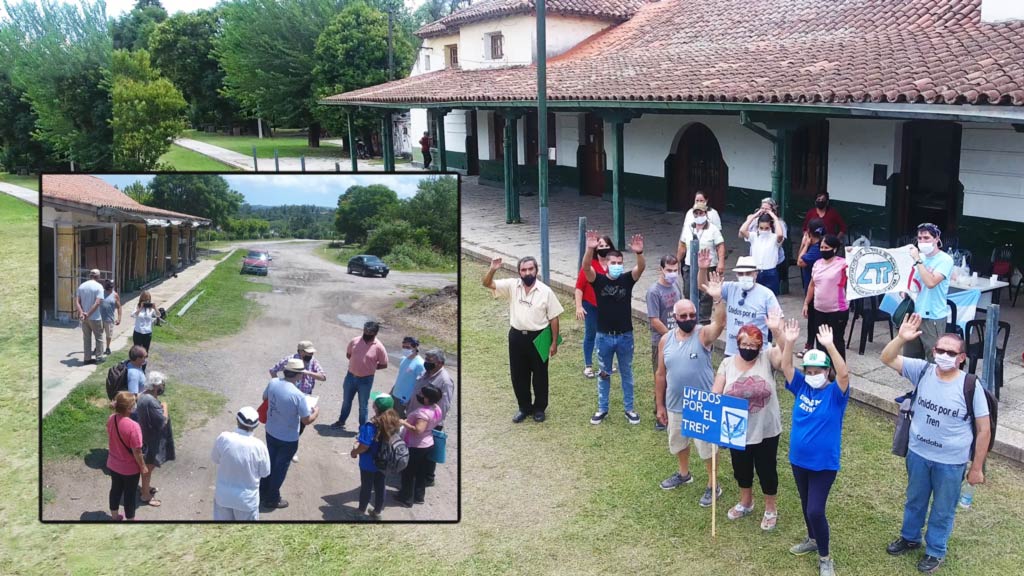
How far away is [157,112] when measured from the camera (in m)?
31.6

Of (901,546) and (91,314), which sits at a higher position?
(91,314)

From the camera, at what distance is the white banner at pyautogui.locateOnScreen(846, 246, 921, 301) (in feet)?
25.8

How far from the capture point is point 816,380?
5.29 m

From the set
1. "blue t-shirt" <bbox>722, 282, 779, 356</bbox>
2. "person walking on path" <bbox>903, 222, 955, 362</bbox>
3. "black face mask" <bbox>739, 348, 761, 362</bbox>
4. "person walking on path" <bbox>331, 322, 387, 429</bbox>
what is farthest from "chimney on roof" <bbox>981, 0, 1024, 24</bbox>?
"person walking on path" <bbox>331, 322, 387, 429</bbox>

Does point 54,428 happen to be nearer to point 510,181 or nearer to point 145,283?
point 145,283

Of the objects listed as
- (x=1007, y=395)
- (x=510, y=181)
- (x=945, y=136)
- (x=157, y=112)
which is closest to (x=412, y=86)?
(x=510, y=181)

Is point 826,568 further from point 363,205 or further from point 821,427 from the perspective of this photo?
point 363,205

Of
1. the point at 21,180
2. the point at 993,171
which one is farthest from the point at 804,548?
the point at 21,180

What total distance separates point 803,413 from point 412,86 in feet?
67.5

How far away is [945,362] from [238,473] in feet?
13.1

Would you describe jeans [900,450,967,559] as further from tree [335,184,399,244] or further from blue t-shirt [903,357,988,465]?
tree [335,184,399,244]

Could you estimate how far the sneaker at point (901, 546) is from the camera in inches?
223

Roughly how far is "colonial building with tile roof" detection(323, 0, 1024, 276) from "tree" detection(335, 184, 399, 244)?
23.5ft

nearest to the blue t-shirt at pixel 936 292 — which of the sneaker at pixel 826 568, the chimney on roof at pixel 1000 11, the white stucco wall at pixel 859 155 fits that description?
the sneaker at pixel 826 568
